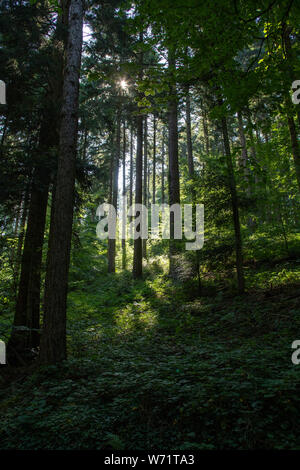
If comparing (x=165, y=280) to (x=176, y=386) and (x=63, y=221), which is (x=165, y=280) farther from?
(x=176, y=386)

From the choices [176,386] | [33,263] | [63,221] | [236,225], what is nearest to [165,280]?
[236,225]

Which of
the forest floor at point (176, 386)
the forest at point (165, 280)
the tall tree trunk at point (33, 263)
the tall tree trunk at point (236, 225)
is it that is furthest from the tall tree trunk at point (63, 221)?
the tall tree trunk at point (236, 225)

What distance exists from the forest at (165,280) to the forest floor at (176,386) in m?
0.03

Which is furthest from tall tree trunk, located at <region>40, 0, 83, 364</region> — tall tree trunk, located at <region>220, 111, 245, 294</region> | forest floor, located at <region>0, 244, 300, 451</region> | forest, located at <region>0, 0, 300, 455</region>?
tall tree trunk, located at <region>220, 111, 245, 294</region>

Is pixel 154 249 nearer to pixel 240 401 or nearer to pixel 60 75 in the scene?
pixel 60 75

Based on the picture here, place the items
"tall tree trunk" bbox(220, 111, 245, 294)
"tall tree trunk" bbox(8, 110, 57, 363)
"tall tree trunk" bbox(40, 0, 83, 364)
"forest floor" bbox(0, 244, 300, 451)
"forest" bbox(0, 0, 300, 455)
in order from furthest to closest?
"tall tree trunk" bbox(220, 111, 245, 294) → "tall tree trunk" bbox(8, 110, 57, 363) → "tall tree trunk" bbox(40, 0, 83, 364) → "forest" bbox(0, 0, 300, 455) → "forest floor" bbox(0, 244, 300, 451)

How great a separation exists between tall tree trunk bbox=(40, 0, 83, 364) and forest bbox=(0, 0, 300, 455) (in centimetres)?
3

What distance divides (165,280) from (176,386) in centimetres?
1024

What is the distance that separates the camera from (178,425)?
316 centimetres

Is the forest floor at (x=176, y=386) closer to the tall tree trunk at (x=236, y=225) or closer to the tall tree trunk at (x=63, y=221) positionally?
the tall tree trunk at (x=63, y=221)

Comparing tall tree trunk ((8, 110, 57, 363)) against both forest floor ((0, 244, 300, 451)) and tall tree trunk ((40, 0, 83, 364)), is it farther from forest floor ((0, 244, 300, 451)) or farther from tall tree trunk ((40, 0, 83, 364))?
tall tree trunk ((40, 0, 83, 364))

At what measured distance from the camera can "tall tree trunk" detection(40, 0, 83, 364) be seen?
5.66m

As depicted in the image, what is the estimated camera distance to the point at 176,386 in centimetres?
390

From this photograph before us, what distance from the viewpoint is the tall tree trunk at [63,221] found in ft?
18.6
